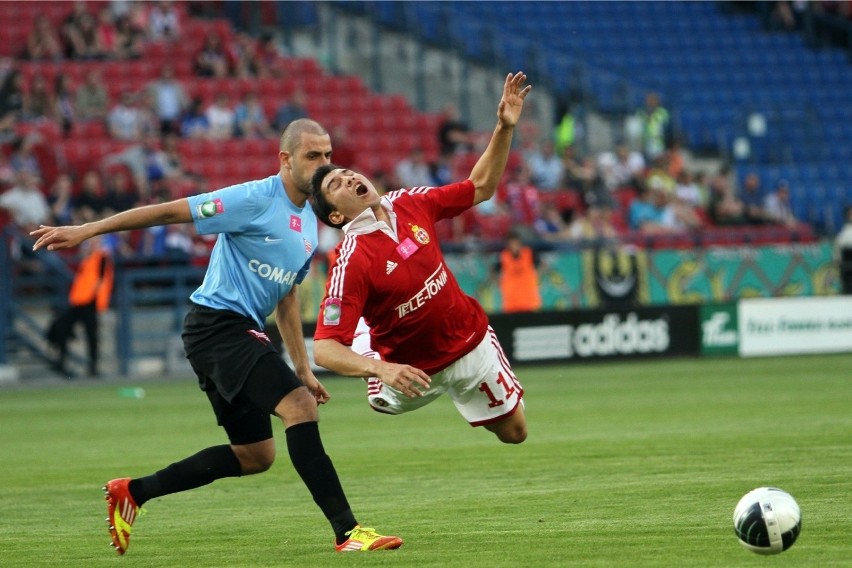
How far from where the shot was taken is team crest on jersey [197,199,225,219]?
25.5 feet

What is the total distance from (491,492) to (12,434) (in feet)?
24.3

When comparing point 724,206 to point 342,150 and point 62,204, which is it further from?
point 62,204

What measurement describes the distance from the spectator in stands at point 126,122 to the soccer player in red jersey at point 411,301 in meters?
17.3

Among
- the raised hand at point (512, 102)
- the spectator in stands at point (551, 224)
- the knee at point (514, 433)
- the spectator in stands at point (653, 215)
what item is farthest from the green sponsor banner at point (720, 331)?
the raised hand at point (512, 102)

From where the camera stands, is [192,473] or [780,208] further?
[780,208]

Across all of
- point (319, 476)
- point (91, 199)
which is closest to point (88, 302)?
point (91, 199)

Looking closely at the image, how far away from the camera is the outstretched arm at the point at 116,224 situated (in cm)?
741

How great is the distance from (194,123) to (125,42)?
2.40 metres

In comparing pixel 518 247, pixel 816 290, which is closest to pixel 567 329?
pixel 518 247

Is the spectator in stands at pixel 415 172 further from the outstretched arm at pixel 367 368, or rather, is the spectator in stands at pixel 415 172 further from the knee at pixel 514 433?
the outstretched arm at pixel 367 368

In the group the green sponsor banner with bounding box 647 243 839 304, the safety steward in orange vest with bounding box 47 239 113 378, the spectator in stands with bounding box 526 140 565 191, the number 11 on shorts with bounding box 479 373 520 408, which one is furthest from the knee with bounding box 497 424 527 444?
the spectator in stands with bounding box 526 140 565 191

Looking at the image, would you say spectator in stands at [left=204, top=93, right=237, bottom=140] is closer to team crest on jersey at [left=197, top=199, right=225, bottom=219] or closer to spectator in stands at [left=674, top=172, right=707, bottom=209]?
spectator in stands at [left=674, top=172, right=707, bottom=209]

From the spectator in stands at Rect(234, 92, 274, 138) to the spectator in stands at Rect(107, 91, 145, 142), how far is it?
194cm

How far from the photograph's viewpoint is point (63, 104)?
25.2 meters
